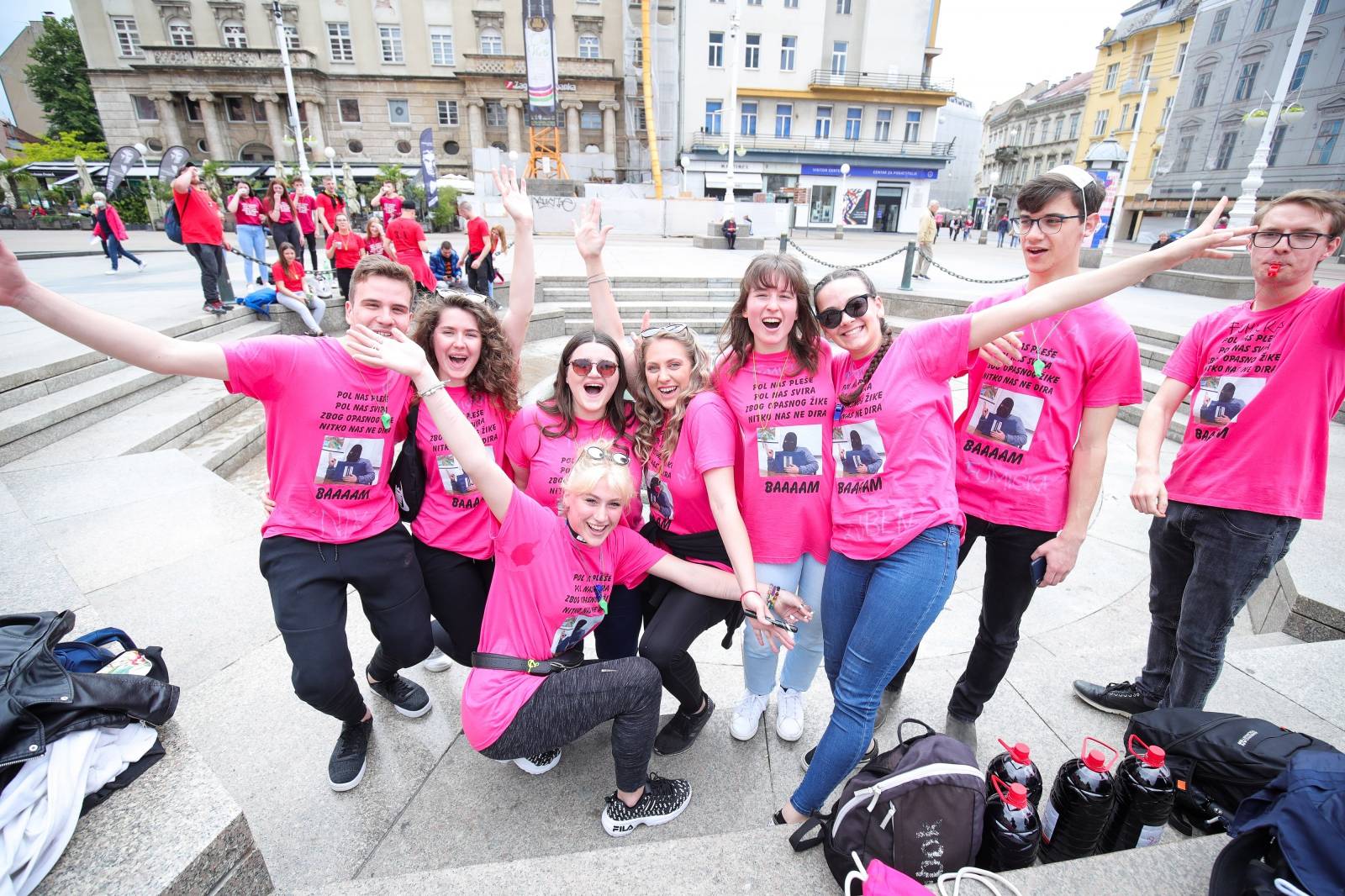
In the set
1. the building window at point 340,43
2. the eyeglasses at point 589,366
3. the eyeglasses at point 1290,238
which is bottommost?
the eyeglasses at point 589,366

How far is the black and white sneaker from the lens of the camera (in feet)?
7.06

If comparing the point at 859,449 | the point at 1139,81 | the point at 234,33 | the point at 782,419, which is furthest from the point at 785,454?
the point at 234,33

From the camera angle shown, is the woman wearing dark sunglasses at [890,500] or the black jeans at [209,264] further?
the black jeans at [209,264]

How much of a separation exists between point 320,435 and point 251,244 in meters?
10.2

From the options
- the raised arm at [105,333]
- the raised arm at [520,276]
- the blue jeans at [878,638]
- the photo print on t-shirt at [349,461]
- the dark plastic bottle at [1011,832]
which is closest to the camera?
the raised arm at [105,333]

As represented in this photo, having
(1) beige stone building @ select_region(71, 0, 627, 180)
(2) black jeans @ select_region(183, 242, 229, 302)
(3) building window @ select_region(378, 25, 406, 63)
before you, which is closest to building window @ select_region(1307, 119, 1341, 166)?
(1) beige stone building @ select_region(71, 0, 627, 180)

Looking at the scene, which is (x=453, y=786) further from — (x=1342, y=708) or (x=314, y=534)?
(x=1342, y=708)

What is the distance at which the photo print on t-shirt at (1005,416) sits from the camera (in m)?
2.17

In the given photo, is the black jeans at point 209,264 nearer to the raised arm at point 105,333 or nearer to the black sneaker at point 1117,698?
the raised arm at point 105,333

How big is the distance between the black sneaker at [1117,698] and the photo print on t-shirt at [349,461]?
339 centimetres

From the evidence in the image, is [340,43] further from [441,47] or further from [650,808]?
[650,808]

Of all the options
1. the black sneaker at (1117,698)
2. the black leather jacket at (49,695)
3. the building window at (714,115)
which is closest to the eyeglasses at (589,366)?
the black leather jacket at (49,695)

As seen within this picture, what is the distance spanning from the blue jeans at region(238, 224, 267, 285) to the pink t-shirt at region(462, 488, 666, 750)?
10682 mm

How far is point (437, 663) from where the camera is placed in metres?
3.08
